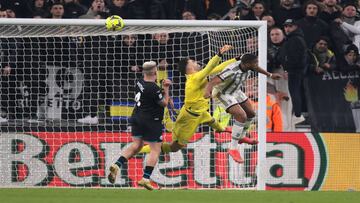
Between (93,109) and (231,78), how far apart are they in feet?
9.97

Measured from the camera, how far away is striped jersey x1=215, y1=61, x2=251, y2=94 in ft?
56.3

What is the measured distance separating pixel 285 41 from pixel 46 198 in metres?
6.47

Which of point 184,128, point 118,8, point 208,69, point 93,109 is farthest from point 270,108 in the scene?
point 118,8

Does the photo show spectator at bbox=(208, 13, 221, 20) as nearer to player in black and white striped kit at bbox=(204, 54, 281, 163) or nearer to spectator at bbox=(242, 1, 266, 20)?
spectator at bbox=(242, 1, 266, 20)

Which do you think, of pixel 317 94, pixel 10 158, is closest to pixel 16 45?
pixel 10 158

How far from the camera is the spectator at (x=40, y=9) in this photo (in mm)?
19766

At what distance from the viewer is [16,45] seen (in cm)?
1944

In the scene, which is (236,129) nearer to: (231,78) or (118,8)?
(231,78)

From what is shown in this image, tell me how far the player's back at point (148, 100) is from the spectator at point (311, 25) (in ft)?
15.3

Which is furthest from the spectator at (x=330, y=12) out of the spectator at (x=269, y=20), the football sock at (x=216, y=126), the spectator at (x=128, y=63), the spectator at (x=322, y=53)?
the football sock at (x=216, y=126)

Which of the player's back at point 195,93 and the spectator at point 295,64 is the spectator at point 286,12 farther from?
the player's back at point 195,93

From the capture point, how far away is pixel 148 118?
54.1ft

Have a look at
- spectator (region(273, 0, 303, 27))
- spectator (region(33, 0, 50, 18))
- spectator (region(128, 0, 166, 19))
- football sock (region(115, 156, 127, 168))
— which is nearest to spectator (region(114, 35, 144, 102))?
spectator (region(128, 0, 166, 19))

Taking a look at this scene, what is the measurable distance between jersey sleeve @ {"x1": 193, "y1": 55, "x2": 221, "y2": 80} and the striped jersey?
208 mm
